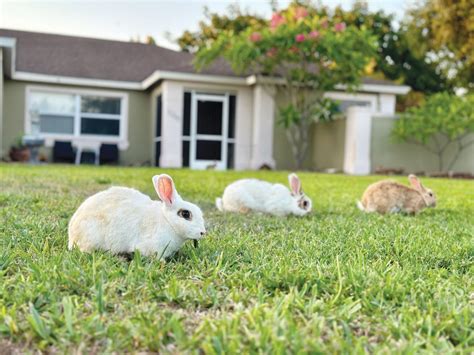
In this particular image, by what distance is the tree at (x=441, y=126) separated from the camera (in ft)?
48.8

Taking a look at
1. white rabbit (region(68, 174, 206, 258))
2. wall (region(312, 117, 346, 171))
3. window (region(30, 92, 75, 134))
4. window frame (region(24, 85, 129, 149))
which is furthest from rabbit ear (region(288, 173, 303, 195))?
window (region(30, 92, 75, 134))

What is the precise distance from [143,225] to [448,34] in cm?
2153

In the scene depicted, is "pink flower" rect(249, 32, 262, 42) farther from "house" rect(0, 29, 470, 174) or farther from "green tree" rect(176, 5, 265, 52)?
"green tree" rect(176, 5, 265, 52)

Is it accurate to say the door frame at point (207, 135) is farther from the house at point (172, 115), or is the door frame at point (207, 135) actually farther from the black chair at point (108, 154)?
the black chair at point (108, 154)

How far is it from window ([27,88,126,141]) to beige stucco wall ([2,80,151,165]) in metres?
0.23

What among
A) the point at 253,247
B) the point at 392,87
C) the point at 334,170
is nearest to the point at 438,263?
the point at 253,247

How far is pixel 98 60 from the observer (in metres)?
19.1

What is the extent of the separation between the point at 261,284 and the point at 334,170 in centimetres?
1453

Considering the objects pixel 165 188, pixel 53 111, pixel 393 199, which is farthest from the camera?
pixel 53 111

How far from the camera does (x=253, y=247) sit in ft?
9.77

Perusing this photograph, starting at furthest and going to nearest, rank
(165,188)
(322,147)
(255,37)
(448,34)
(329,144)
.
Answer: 1. (448,34)
2. (322,147)
3. (329,144)
4. (255,37)
5. (165,188)

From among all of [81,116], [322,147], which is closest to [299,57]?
[322,147]

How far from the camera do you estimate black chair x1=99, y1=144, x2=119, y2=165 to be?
1703cm

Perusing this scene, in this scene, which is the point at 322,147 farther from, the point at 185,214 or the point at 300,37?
the point at 185,214
